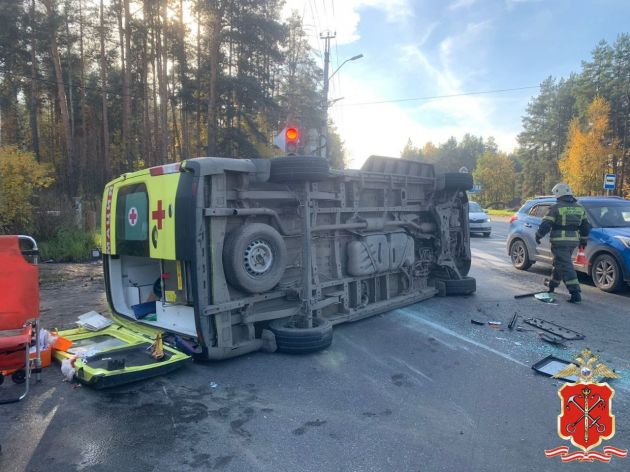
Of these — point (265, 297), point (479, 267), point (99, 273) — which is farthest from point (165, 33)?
point (265, 297)

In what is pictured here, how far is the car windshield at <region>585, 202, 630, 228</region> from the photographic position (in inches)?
311

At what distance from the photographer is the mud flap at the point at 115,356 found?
3.38m

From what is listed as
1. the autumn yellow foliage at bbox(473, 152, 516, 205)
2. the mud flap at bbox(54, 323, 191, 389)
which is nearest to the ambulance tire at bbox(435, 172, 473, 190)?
the mud flap at bbox(54, 323, 191, 389)

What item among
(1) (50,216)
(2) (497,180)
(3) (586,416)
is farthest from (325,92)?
(2) (497,180)

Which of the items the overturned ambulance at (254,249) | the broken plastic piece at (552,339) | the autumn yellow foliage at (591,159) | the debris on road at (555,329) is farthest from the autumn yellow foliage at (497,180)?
the broken plastic piece at (552,339)

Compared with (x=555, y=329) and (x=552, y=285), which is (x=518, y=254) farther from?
(x=555, y=329)

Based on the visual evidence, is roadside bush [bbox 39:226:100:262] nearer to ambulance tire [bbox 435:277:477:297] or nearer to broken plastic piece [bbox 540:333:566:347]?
ambulance tire [bbox 435:277:477:297]

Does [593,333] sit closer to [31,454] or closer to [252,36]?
[31,454]

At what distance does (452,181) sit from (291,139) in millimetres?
3271

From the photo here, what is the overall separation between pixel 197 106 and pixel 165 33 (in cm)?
363

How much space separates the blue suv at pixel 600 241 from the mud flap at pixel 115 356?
7.29 meters

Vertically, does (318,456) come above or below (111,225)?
below

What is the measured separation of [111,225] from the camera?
5.02m

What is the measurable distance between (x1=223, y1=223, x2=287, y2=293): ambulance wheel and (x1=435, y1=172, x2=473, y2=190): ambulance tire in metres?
3.59
